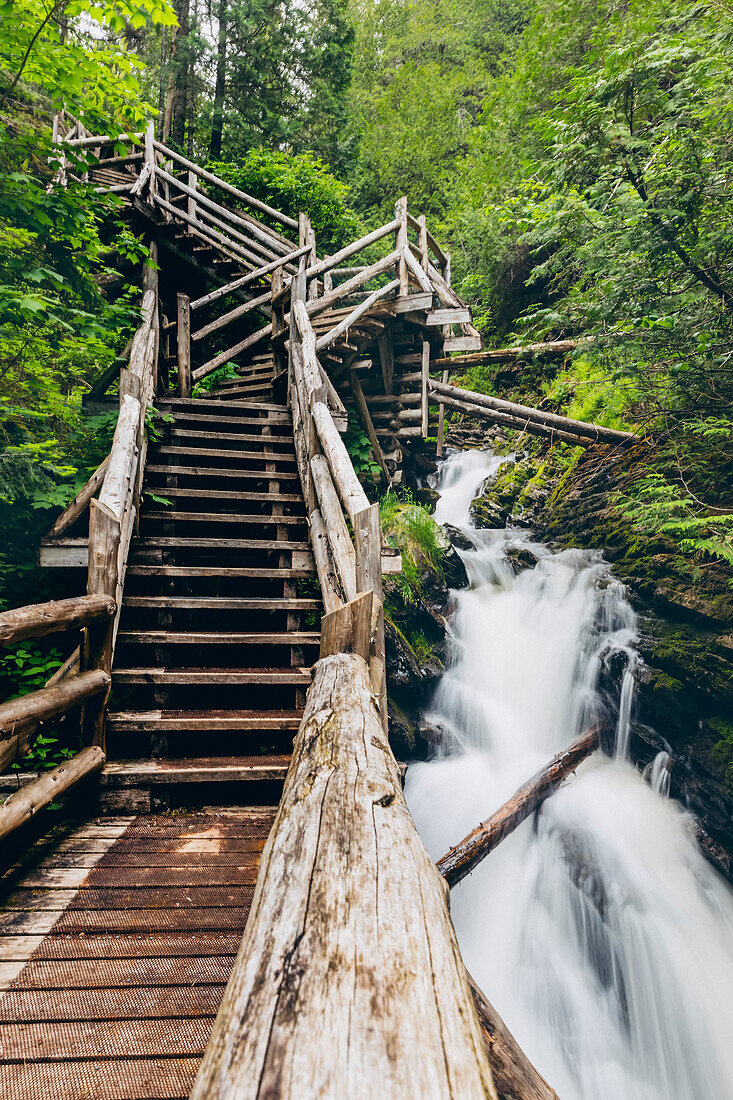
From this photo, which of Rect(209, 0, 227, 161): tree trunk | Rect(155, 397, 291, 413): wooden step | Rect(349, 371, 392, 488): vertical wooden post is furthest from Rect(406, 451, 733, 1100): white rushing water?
Rect(209, 0, 227, 161): tree trunk

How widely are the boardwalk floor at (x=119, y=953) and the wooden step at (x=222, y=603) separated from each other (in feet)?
4.89

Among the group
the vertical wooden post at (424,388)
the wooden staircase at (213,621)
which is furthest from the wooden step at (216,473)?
the vertical wooden post at (424,388)

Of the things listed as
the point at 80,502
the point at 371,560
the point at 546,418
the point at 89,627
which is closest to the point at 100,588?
the point at 89,627

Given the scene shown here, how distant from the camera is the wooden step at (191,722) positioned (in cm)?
301

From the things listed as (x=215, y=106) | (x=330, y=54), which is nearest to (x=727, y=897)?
(x=215, y=106)

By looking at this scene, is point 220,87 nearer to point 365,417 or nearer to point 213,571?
point 365,417

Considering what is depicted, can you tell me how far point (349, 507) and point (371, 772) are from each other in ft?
6.20

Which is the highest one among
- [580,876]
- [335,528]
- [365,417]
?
[365,417]

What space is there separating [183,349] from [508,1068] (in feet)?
23.8

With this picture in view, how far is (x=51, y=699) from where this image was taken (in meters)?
2.29

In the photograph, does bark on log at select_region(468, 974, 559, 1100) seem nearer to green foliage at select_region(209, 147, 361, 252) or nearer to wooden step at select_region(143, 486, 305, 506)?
wooden step at select_region(143, 486, 305, 506)

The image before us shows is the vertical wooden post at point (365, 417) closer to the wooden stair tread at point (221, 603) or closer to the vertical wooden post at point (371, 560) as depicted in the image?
the wooden stair tread at point (221, 603)

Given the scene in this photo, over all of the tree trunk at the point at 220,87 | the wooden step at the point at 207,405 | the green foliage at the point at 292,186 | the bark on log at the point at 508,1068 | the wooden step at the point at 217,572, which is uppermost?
the tree trunk at the point at 220,87

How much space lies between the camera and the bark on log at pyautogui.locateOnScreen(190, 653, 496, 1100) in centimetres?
62
